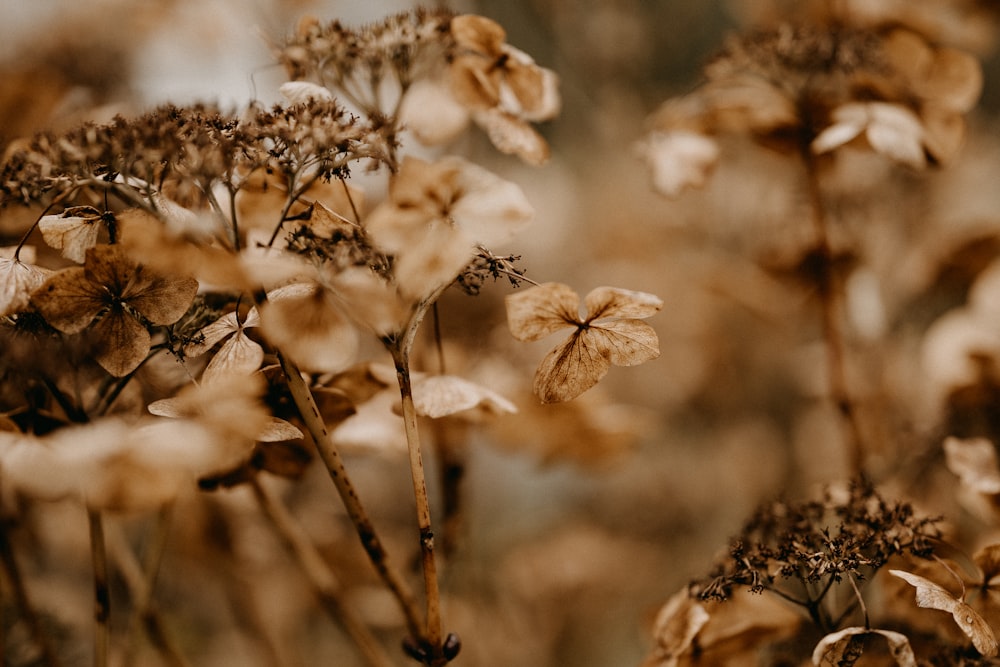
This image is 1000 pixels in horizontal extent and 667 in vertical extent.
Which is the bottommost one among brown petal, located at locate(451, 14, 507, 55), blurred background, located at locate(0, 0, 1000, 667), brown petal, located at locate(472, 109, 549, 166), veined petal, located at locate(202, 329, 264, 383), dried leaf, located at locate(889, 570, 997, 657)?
blurred background, located at locate(0, 0, 1000, 667)

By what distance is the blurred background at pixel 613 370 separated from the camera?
80cm

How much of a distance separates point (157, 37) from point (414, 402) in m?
0.89

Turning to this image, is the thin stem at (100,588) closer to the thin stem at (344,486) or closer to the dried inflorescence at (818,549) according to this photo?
the thin stem at (344,486)

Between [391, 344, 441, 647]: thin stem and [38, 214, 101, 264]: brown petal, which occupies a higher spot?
[38, 214, 101, 264]: brown petal

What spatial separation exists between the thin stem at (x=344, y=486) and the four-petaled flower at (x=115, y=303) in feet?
0.25

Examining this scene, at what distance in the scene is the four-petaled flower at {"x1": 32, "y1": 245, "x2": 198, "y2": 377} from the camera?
15.1 inches

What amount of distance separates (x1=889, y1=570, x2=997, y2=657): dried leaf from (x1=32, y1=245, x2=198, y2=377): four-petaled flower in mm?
422

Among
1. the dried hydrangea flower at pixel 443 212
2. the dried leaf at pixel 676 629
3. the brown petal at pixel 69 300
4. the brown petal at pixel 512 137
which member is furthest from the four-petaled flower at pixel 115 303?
the dried leaf at pixel 676 629

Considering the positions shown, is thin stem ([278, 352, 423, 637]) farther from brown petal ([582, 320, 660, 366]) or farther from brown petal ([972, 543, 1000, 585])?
brown petal ([972, 543, 1000, 585])

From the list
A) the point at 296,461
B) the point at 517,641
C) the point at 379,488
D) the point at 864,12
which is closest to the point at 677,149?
the point at 864,12

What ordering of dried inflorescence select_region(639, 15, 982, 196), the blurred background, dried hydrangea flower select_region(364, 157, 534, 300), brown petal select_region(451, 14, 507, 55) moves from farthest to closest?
the blurred background, dried inflorescence select_region(639, 15, 982, 196), brown petal select_region(451, 14, 507, 55), dried hydrangea flower select_region(364, 157, 534, 300)

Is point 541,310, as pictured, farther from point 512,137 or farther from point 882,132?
point 882,132

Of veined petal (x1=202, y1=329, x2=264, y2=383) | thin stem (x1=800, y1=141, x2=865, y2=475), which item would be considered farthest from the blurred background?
veined petal (x1=202, y1=329, x2=264, y2=383)

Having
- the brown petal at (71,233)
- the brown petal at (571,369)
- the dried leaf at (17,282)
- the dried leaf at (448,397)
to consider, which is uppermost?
the brown petal at (71,233)
